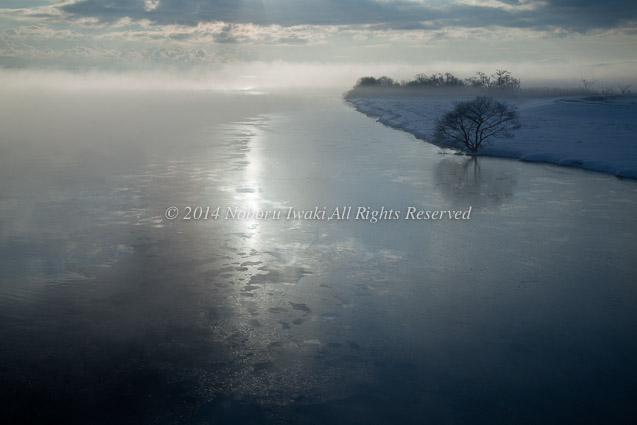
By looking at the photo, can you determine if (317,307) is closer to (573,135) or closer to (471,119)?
(471,119)

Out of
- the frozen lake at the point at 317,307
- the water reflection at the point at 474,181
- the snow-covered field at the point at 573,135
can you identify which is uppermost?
the snow-covered field at the point at 573,135

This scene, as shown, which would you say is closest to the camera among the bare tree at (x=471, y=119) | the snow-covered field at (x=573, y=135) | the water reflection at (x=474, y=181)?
the water reflection at (x=474, y=181)

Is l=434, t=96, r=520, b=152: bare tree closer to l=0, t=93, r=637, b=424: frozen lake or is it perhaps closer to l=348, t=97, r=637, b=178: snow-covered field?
l=348, t=97, r=637, b=178: snow-covered field

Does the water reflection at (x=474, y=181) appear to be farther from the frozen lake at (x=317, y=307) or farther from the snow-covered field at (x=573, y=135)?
the snow-covered field at (x=573, y=135)

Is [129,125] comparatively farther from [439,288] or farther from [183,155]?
[439,288]

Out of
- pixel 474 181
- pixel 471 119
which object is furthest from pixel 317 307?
pixel 471 119

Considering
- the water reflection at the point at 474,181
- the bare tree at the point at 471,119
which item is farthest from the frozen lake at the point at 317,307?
the bare tree at the point at 471,119

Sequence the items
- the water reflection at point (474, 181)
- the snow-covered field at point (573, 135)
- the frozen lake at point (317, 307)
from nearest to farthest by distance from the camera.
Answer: the frozen lake at point (317, 307), the water reflection at point (474, 181), the snow-covered field at point (573, 135)
